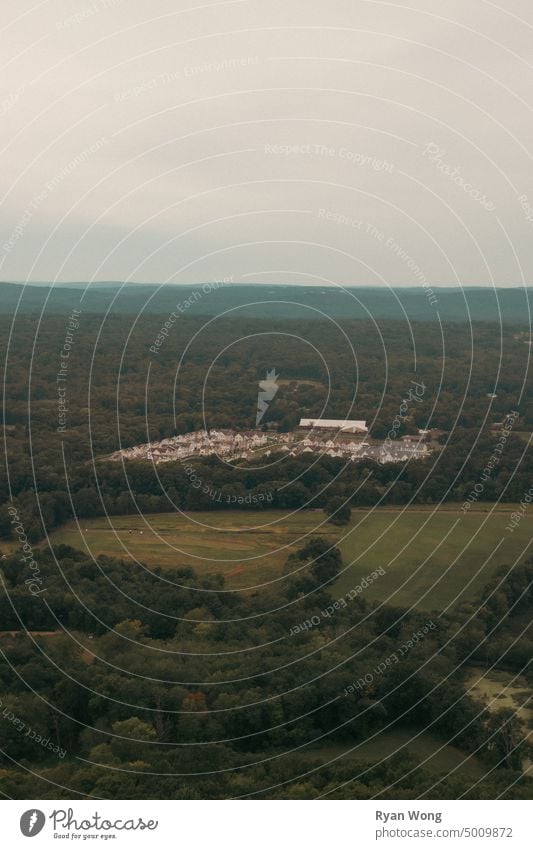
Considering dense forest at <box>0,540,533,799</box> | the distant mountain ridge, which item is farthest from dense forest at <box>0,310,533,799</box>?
the distant mountain ridge

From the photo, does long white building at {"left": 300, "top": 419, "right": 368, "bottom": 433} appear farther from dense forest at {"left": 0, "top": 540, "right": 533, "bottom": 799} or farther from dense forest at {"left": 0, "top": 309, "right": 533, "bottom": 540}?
dense forest at {"left": 0, "top": 540, "right": 533, "bottom": 799}

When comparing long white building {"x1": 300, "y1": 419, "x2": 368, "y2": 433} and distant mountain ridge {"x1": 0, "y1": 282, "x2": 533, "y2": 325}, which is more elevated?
distant mountain ridge {"x1": 0, "y1": 282, "x2": 533, "y2": 325}

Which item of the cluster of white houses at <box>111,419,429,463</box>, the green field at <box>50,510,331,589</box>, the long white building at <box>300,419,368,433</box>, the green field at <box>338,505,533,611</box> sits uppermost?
the long white building at <box>300,419,368,433</box>

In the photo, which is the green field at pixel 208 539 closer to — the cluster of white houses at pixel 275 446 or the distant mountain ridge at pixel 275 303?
the cluster of white houses at pixel 275 446

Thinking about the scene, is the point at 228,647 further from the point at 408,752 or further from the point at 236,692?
the point at 408,752

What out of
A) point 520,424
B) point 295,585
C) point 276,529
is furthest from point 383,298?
point 295,585

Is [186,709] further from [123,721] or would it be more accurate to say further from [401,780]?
[401,780]
